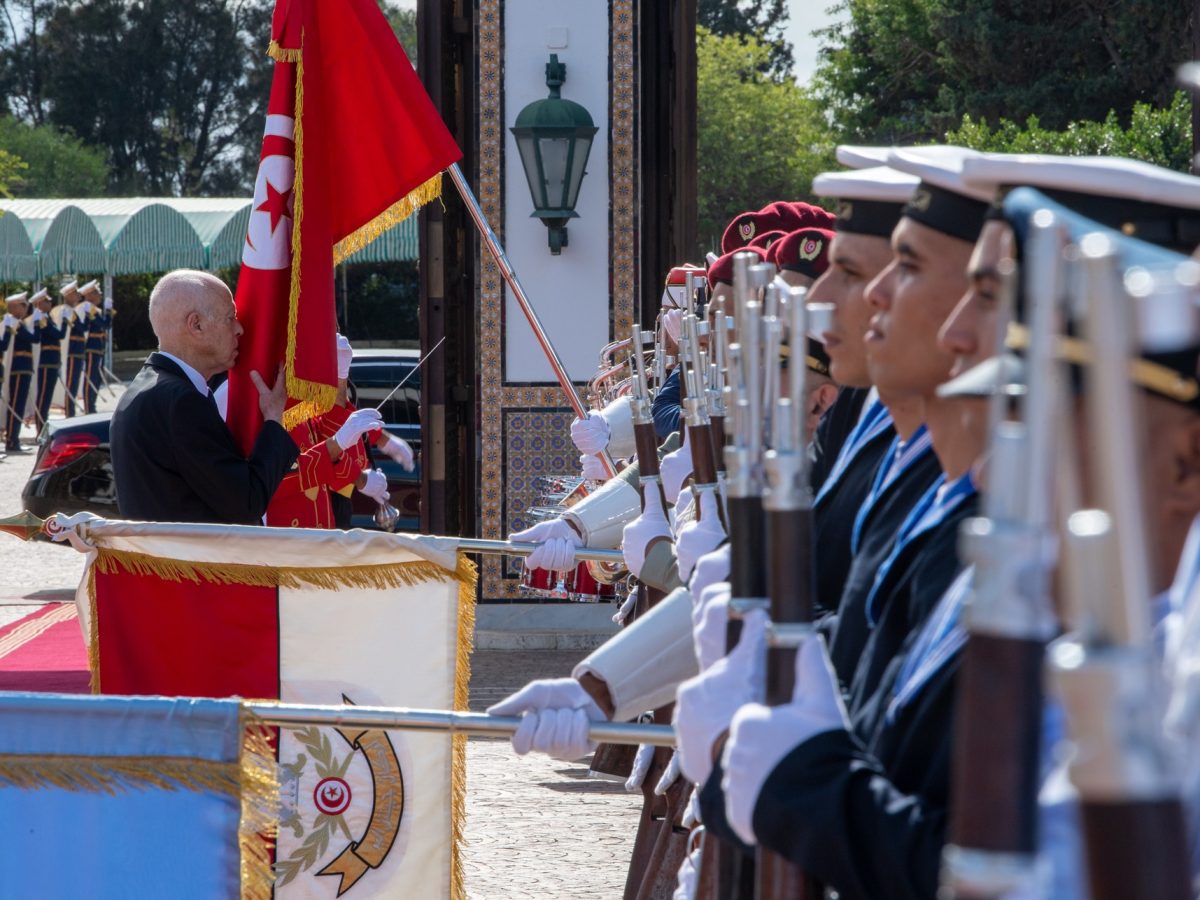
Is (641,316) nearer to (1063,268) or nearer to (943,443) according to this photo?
(943,443)

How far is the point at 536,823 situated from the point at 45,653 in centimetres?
428

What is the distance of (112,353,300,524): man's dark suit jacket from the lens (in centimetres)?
501

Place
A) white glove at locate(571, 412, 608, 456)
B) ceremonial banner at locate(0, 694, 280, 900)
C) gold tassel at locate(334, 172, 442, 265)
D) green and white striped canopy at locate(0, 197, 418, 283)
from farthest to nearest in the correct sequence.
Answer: green and white striped canopy at locate(0, 197, 418, 283), white glove at locate(571, 412, 608, 456), gold tassel at locate(334, 172, 442, 265), ceremonial banner at locate(0, 694, 280, 900)

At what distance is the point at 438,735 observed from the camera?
437cm

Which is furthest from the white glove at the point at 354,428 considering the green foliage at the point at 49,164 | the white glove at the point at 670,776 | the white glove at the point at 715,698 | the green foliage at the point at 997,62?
the green foliage at the point at 49,164

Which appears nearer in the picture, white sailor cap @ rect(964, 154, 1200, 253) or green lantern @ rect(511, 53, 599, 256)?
white sailor cap @ rect(964, 154, 1200, 253)

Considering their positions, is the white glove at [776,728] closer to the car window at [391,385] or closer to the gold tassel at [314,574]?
the gold tassel at [314,574]

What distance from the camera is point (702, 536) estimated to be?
3141 millimetres

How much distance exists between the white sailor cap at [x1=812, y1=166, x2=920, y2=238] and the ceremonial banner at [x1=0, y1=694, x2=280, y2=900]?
4.28 ft

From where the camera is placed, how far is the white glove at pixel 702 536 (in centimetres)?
313

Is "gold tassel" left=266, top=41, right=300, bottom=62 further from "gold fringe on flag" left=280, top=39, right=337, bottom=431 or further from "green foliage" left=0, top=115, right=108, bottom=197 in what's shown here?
"green foliage" left=0, top=115, right=108, bottom=197

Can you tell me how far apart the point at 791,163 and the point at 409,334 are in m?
10.6

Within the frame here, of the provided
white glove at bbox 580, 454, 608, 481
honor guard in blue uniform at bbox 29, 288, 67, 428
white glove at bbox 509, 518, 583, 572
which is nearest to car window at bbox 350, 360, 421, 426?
white glove at bbox 580, 454, 608, 481

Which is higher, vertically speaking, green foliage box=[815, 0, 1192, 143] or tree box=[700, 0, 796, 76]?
tree box=[700, 0, 796, 76]
